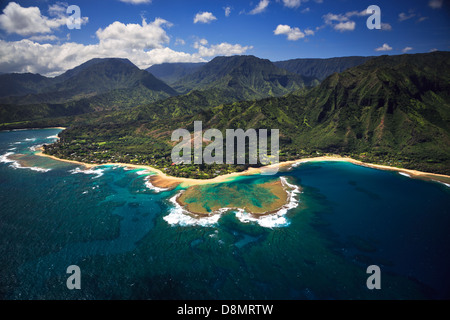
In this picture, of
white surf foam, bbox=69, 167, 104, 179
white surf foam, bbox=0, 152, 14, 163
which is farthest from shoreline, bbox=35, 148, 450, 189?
white surf foam, bbox=0, 152, 14, 163

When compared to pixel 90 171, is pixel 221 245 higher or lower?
lower

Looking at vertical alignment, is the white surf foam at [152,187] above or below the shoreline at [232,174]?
below

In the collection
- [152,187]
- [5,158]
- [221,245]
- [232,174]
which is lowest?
[221,245]

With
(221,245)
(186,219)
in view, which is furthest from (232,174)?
(221,245)

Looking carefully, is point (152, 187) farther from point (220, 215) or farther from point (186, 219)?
point (220, 215)

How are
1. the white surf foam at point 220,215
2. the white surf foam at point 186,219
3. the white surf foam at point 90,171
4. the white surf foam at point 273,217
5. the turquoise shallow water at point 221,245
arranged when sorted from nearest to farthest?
the turquoise shallow water at point 221,245 < the white surf foam at point 273,217 < the white surf foam at point 220,215 < the white surf foam at point 186,219 < the white surf foam at point 90,171

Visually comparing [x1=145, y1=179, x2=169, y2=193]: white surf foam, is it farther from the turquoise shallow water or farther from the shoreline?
the turquoise shallow water

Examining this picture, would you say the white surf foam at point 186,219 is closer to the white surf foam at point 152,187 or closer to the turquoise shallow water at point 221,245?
the turquoise shallow water at point 221,245

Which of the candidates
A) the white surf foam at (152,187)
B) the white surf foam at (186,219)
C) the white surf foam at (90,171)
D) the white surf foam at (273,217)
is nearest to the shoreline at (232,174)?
the white surf foam at (152,187)
